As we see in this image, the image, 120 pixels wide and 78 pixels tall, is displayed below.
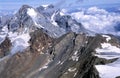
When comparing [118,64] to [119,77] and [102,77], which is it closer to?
[102,77]

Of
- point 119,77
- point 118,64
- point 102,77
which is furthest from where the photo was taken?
point 118,64

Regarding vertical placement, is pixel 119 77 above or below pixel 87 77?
above

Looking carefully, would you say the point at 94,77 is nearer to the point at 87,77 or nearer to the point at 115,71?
the point at 115,71

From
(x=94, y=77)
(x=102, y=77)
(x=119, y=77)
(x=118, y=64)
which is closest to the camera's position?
(x=119, y=77)

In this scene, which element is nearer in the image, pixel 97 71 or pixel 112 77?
pixel 112 77

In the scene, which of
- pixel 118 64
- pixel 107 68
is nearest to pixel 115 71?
pixel 107 68

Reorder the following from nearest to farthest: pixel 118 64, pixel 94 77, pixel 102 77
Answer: pixel 102 77
pixel 94 77
pixel 118 64

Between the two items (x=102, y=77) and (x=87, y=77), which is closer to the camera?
(x=102, y=77)

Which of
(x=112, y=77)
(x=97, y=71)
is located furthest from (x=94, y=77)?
(x=112, y=77)

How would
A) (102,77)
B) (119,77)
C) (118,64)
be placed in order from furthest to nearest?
(118,64) < (102,77) < (119,77)
